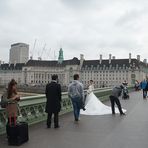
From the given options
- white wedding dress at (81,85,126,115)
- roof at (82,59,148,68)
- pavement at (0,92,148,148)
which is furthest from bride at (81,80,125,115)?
roof at (82,59,148,68)

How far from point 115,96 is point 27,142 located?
807cm

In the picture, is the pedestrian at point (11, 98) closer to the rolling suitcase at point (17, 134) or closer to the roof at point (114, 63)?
the rolling suitcase at point (17, 134)

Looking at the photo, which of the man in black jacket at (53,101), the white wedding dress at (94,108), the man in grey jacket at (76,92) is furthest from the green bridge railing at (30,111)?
the white wedding dress at (94,108)

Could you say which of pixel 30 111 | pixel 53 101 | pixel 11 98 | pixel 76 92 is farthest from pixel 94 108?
pixel 11 98

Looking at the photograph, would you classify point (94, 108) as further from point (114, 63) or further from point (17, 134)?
point (114, 63)

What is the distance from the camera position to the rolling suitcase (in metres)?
7.96

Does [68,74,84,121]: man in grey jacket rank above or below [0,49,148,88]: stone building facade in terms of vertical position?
below

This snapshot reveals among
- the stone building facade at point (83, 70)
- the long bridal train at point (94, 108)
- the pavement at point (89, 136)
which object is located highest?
the stone building facade at point (83, 70)

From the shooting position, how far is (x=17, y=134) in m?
8.01

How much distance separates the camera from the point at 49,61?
18312 cm

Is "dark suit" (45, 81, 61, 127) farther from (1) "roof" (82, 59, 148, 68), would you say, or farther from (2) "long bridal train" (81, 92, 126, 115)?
(1) "roof" (82, 59, 148, 68)

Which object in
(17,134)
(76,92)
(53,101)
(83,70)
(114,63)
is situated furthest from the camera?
(83,70)

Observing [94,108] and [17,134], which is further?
[94,108]

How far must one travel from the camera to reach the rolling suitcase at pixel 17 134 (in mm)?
7961
